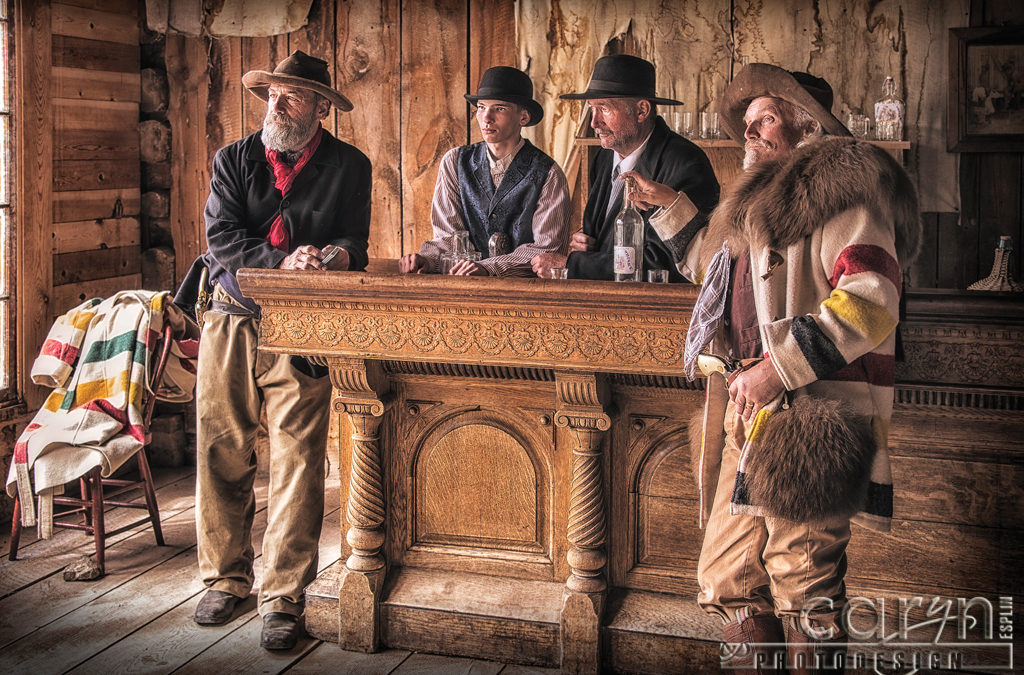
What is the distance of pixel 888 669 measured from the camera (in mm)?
3094

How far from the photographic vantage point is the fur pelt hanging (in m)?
2.44

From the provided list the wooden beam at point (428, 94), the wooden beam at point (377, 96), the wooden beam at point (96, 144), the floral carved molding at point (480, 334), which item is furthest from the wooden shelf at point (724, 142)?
the wooden beam at point (96, 144)

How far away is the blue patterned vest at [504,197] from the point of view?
381cm

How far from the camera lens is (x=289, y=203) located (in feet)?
11.8

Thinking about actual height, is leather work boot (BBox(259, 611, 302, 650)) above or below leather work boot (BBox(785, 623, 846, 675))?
below

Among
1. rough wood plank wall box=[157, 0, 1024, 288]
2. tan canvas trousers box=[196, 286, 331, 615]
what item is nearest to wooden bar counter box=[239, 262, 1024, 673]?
tan canvas trousers box=[196, 286, 331, 615]

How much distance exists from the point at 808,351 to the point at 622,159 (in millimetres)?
1321

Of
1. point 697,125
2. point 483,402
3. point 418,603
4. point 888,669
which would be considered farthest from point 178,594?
point 697,125

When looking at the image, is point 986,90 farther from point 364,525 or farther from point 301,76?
point 364,525

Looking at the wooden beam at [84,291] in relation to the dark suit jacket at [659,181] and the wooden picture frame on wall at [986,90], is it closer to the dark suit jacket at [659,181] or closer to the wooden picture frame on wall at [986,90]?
the dark suit jacket at [659,181]

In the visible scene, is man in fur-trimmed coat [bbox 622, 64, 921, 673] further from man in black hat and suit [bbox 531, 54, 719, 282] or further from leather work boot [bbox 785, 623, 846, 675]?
man in black hat and suit [bbox 531, 54, 719, 282]

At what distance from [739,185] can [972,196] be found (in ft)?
9.17

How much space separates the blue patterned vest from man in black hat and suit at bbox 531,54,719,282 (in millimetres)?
293

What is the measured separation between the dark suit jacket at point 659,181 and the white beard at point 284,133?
3.34ft
